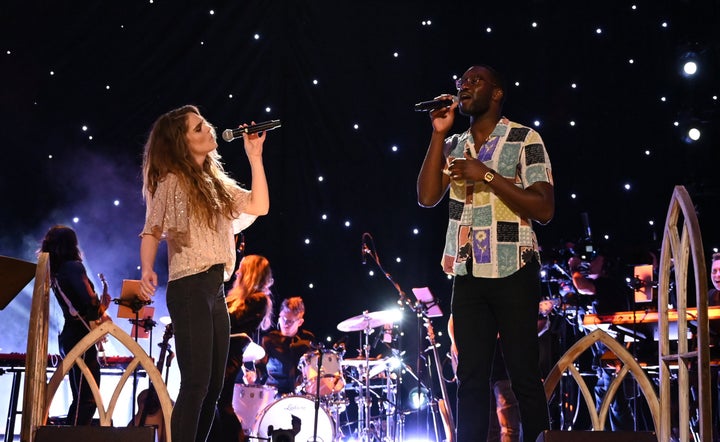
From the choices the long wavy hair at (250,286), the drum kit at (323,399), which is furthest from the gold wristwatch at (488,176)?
the drum kit at (323,399)

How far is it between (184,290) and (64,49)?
5022mm

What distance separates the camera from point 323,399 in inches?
269

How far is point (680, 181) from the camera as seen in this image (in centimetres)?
805

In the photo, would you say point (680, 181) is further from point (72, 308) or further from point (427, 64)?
point (72, 308)

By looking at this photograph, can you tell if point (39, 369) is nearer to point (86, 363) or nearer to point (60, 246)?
point (86, 363)

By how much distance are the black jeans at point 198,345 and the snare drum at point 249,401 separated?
370 cm

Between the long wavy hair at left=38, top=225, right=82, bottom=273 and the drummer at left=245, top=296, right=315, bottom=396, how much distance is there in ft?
7.15

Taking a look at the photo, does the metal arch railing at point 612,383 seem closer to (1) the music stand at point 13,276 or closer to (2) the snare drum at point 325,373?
(1) the music stand at point 13,276

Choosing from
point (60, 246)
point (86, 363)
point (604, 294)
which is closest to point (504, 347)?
point (86, 363)

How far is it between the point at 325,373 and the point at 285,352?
0.50 m

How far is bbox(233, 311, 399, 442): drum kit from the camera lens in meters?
6.40

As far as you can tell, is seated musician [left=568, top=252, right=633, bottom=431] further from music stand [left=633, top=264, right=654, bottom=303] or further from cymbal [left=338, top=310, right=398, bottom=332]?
cymbal [left=338, top=310, right=398, bottom=332]

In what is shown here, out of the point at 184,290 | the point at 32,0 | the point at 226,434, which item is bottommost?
the point at 226,434

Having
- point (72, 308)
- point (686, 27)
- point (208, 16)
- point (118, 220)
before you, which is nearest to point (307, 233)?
point (118, 220)
